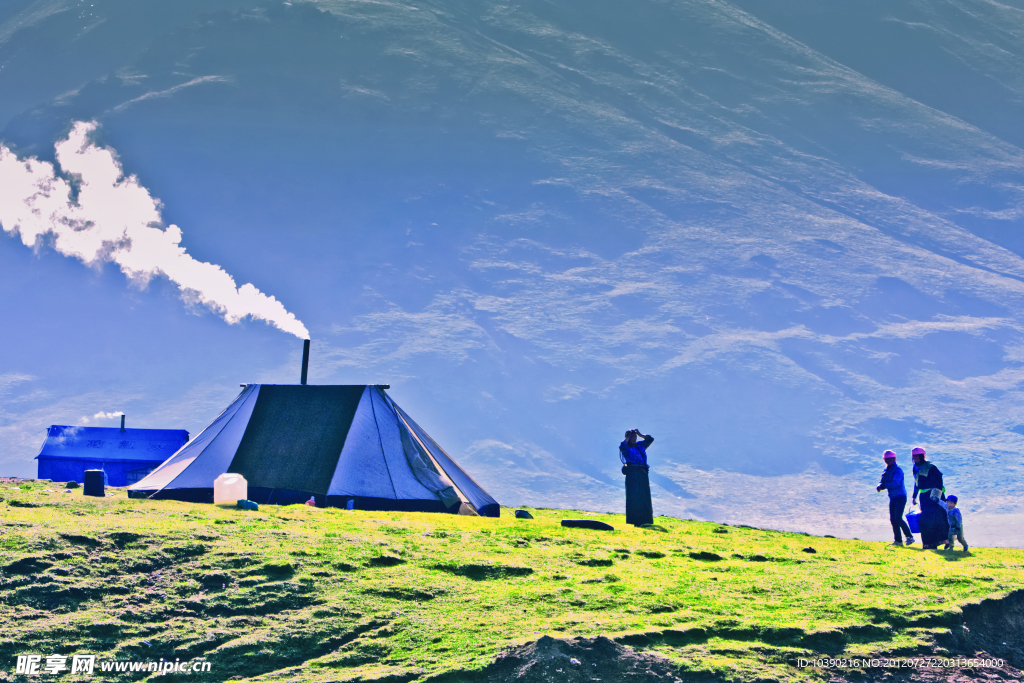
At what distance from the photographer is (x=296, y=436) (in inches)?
880

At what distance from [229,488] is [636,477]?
31.3 ft

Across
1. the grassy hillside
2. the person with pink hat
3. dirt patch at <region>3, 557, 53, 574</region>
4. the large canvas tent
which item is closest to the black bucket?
the large canvas tent

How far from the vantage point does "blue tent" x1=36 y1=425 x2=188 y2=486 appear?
36906 mm

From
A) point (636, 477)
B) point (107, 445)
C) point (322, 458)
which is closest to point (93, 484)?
point (322, 458)

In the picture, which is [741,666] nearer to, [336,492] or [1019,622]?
[1019,622]

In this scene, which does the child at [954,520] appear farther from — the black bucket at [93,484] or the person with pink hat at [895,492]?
the black bucket at [93,484]

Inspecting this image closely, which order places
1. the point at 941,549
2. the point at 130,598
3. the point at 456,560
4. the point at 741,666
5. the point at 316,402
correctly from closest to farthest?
the point at 741,666, the point at 130,598, the point at 456,560, the point at 941,549, the point at 316,402

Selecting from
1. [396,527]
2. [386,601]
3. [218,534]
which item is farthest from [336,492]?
[386,601]

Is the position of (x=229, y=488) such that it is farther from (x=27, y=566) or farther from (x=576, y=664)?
(x=576, y=664)

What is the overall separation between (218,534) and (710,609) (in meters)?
7.64

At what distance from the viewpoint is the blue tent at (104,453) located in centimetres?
3691

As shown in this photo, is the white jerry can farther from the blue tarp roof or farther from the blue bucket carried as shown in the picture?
the blue tarp roof

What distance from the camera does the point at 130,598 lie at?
35.3 feet

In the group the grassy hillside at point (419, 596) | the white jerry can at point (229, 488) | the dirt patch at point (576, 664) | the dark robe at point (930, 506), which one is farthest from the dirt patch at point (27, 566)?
the dark robe at point (930, 506)
